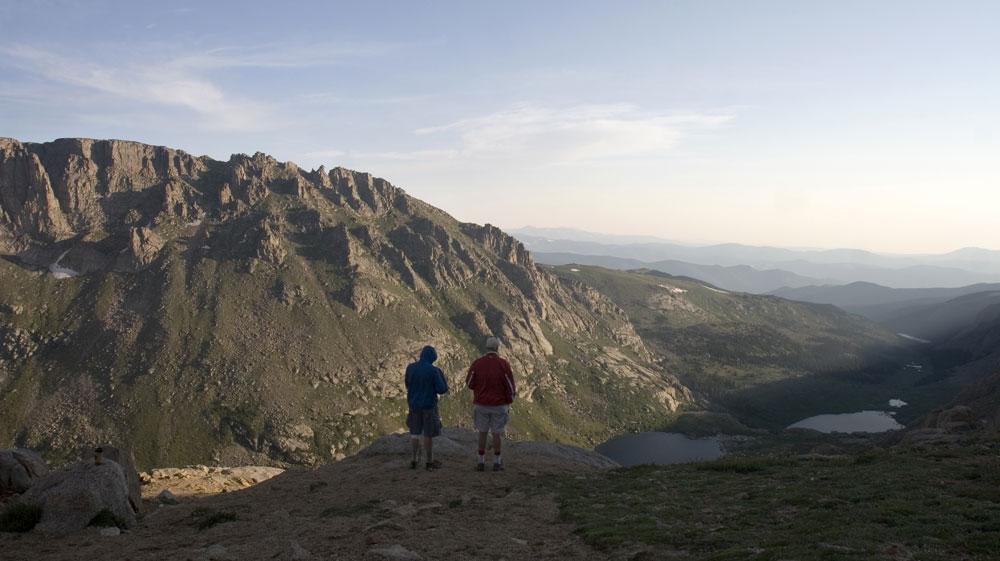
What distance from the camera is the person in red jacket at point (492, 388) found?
21.3 m

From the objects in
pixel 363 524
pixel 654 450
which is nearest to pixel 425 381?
pixel 363 524

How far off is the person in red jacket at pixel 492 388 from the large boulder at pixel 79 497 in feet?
43.7

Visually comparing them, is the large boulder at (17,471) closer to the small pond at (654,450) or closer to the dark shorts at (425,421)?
the dark shorts at (425,421)

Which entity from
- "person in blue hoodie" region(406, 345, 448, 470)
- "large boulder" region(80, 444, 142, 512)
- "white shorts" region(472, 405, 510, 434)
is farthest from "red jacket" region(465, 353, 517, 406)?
"large boulder" region(80, 444, 142, 512)

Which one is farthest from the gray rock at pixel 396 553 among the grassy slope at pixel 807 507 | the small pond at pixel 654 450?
the small pond at pixel 654 450

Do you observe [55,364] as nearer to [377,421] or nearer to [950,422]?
[377,421]

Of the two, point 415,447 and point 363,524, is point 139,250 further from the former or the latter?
point 363,524

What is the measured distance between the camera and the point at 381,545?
13297 millimetres

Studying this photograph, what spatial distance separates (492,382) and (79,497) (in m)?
15.2

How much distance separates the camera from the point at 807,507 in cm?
1577

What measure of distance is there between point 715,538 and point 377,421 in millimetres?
169186

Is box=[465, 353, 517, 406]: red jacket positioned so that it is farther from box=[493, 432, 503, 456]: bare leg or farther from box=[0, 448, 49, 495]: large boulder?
box=[0, 448, 49, 495]: large boulder

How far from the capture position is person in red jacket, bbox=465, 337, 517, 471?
2131 centimetres

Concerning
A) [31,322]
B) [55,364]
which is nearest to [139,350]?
[55,364]
